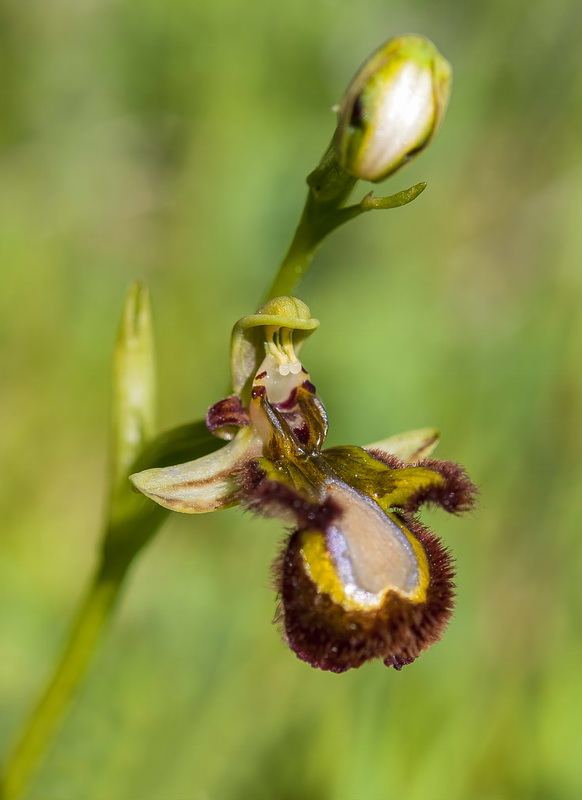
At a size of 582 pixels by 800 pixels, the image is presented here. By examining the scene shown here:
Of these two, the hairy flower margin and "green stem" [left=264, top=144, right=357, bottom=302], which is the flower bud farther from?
the hairy flower margin

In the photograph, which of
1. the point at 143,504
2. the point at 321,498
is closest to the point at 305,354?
the point at 143,504

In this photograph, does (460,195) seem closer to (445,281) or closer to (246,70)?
(445,281)

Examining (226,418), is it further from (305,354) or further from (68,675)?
(305,354)

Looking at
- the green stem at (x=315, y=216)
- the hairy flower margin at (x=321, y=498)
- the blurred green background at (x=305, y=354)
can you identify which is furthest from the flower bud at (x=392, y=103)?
the blurred green background at (x=305, y=354)

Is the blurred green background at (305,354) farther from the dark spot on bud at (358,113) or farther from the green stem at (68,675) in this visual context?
the dark spot on bud at (358,113)

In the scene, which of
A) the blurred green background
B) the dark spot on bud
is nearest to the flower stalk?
the dark spot on bud

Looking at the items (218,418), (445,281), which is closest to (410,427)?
(445,281)
